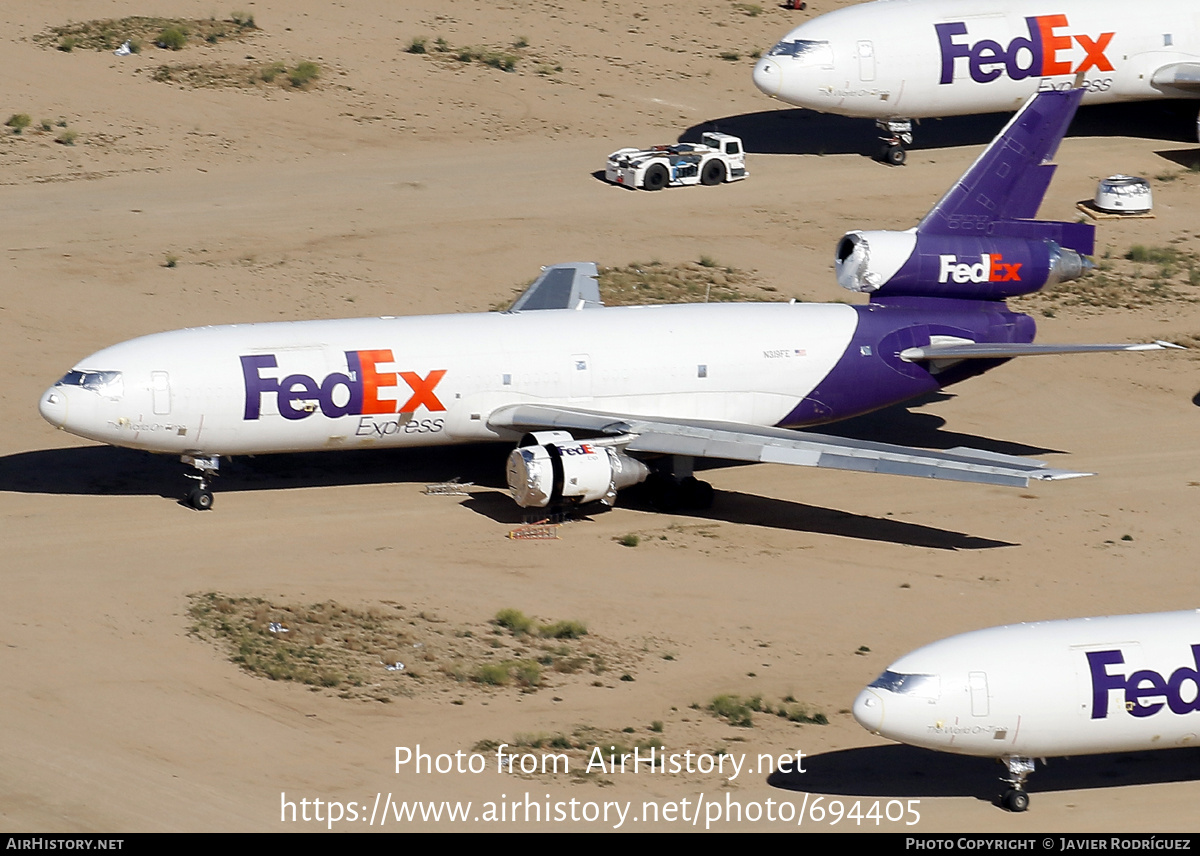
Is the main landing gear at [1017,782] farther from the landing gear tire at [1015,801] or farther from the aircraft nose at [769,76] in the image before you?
the aircraft nose at [769,76]

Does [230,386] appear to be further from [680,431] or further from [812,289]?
[812,289]

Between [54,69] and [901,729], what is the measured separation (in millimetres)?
64196

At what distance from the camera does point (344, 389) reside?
169ft

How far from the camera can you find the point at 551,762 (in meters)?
39.0

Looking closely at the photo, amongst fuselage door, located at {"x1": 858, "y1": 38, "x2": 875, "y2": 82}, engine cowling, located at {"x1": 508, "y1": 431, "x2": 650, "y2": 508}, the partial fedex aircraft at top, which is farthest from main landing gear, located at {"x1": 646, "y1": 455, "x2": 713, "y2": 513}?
fuselage door, located at {"x1": 858, "y1": 38, "x2": 875, "y2": 82}

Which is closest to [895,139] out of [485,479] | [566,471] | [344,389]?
[485,479]

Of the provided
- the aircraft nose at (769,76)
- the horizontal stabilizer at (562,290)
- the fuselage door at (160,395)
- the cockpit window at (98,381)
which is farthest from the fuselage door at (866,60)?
the cockpit window at (98,381)

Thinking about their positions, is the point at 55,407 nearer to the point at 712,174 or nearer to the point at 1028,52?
the point at 712,174

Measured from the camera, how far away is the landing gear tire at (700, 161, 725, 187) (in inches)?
3159

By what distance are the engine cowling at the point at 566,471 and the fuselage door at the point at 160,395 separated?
8.96 metres

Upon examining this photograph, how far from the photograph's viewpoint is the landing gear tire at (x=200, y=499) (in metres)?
52.0

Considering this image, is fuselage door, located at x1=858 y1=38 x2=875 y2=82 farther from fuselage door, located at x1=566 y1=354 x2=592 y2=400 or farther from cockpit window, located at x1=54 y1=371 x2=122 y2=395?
cockpit window, located at x1=54 y1=371 x2=122 y2=395

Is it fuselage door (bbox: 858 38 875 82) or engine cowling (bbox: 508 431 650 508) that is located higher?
fuselage door (bbox: 858 38 875 82)

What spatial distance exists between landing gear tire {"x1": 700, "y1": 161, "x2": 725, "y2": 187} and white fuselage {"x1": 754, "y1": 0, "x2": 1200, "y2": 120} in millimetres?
3662
